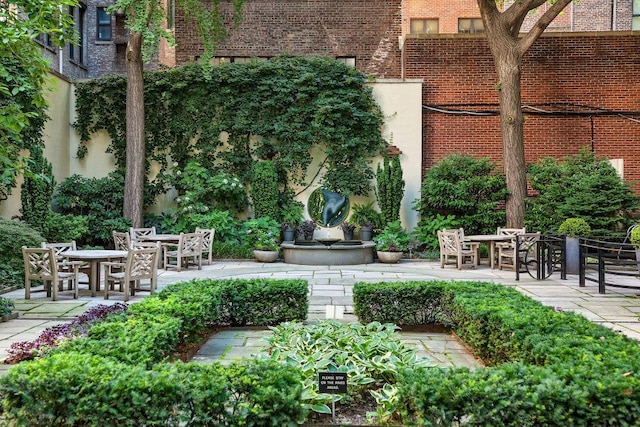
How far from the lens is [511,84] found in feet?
45.2

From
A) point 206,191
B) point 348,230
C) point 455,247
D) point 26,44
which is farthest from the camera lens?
point 348,230

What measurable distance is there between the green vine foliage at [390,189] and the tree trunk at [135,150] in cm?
645

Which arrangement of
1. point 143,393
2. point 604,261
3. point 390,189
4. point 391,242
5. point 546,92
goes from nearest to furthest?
point 143,393 < point 604,261 < point 391,242 < point 390,189 < point 546,92

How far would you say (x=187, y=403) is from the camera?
108 inches

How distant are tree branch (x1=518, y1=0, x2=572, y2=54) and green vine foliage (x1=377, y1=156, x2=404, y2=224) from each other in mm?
4284

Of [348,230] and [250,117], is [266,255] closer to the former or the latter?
[348,230]

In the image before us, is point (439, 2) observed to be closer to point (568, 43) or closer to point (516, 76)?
point (568, 43)

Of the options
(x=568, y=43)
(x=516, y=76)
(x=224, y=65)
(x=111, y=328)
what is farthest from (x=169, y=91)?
(x=111, y=328)

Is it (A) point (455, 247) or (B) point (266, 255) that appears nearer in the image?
(A) point (455, 247)

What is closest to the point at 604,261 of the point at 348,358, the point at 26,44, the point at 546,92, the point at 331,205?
the point at 348,358

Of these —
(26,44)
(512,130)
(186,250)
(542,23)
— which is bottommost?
(186,250)

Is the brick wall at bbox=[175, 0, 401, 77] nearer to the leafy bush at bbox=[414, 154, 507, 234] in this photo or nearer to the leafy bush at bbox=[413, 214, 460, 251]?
the leafy bush at bbox=[414, 154, 507, 234]

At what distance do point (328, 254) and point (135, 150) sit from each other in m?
5.94

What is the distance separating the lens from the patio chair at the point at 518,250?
33.6 ft
